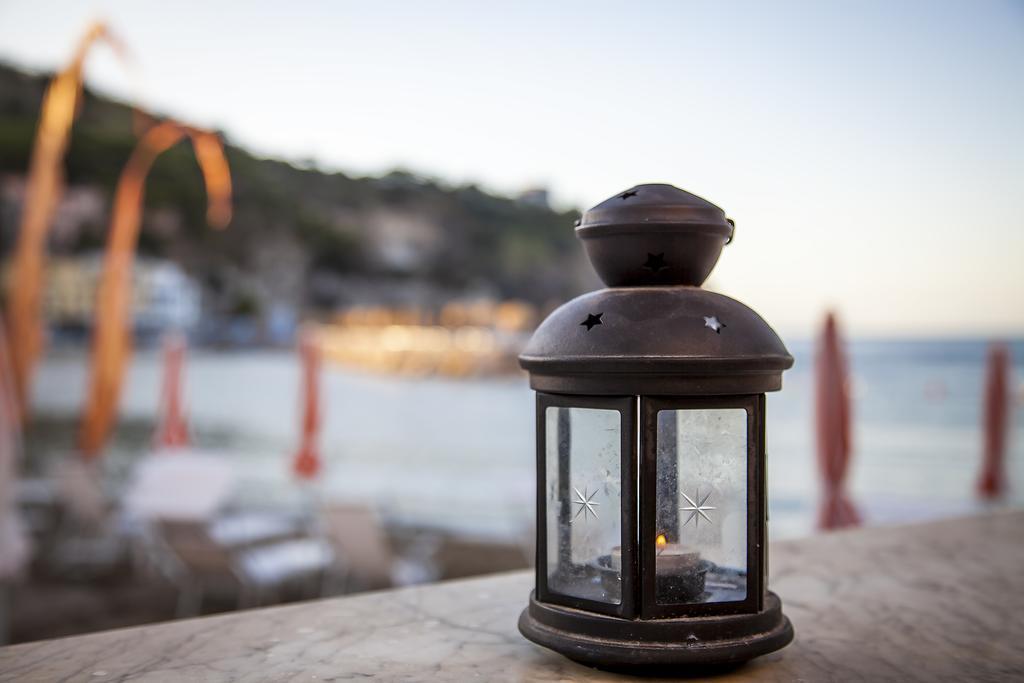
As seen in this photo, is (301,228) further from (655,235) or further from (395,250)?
(655,235)

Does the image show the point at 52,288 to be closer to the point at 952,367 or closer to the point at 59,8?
the point at 59,8

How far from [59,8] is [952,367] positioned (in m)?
40.1

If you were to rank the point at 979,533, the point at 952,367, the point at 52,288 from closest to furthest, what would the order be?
1. the point at 979,533
2. the point at 52,288
3. the point at 952,367

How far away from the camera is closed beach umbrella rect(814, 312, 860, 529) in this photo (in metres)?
5.17

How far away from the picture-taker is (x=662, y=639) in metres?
1.19

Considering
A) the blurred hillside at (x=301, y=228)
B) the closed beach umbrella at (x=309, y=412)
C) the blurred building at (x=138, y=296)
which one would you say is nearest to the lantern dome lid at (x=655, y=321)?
the closed beach umbrella at (x=309, y=412)

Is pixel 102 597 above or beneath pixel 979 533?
beneath

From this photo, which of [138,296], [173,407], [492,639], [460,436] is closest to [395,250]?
[460,436]

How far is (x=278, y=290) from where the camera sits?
2744 cm

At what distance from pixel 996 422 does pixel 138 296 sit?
19.2 metres

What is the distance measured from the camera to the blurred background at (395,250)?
6262 mm

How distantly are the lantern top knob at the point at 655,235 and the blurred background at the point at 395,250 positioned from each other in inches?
3.8

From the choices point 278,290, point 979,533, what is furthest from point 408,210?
point 979,533

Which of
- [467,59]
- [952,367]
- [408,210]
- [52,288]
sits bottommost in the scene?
[952,367]
